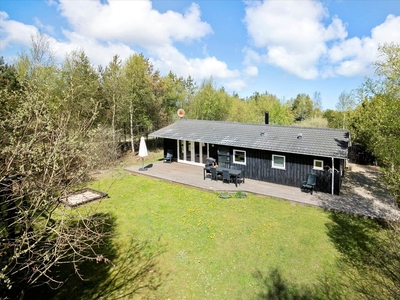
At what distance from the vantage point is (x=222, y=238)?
26.1 ft

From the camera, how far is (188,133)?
57.8 feet

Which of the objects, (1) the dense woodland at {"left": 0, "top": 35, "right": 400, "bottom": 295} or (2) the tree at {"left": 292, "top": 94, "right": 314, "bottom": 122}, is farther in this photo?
(2) the tree at {"left": 292, "top": 94, "right": 314, "bottom": 122}

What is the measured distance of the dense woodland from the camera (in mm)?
3400

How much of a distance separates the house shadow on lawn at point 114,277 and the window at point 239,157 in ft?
28.1

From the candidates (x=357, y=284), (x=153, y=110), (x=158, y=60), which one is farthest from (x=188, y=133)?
(x=158, y=60)

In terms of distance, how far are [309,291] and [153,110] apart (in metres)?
23.9

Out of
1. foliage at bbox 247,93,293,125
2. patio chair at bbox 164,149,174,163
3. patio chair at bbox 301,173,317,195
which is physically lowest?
patio chair at bbox 301,173,317,195

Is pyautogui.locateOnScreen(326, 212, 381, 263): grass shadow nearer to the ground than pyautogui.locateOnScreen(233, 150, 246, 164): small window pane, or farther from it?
nearer to the ground

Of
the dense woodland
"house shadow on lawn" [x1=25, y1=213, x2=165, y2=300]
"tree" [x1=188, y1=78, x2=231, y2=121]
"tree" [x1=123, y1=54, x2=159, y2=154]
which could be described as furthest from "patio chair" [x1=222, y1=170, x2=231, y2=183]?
"tree" [x1=188, y1=78, x2=231, y2=121]

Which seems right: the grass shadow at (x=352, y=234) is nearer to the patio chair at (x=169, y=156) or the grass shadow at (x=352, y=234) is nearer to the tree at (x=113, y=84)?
the patio chair at (x=169, y=156)

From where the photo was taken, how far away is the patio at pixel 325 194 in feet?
32.7

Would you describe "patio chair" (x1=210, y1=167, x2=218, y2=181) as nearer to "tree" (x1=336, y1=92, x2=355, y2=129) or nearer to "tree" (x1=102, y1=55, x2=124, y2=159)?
"tree" (x1=102, y1=55, x2=124, y2=159)

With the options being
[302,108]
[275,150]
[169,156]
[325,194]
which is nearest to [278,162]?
[275,150]

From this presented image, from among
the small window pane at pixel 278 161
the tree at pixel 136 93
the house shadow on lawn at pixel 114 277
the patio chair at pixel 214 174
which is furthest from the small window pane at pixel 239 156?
the tree at pixel 136 93
